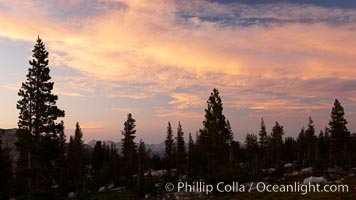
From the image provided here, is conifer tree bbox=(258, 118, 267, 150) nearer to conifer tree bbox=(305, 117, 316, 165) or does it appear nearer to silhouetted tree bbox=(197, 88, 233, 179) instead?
conifer tree bbox=(305, 117, 316, 165)

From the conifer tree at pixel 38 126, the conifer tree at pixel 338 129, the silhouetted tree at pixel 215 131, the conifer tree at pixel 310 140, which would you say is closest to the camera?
the conifer tree at pixel 38 126

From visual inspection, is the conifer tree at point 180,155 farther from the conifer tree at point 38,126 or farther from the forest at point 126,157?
the conifer tree at point 38,126

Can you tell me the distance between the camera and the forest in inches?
1398

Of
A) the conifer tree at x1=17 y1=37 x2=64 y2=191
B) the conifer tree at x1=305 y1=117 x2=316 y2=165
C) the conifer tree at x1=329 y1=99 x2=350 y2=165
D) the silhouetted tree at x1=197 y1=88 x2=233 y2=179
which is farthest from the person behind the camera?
the conifer tree at x1=305 y1=117 x2=316 y2=165

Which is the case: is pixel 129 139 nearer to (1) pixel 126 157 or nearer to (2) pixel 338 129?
(1) pixel 126 157

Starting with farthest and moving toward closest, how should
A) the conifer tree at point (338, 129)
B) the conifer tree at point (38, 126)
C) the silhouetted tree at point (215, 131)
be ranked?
the conifer tree at point (338, 129), the silhouetted tree at point (215, 131), the conifer tree at point (38, 126)

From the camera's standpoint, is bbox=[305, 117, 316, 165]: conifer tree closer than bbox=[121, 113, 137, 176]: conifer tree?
No

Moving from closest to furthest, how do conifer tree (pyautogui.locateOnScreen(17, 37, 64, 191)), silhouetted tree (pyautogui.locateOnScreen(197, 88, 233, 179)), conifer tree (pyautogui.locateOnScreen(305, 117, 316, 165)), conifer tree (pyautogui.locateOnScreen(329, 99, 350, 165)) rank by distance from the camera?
conifer tree (pyautogui.locateOnScreen(17, 37, 64, 191)), silhouetted tree (pyautogui.locateOnScreen(197, 88, 233, 179)), conifer tree (pyautogui.locateOnScreen(329, 99, 350, 165)), conifer tree (pyautogui.locateOnScreen(305, 117, 316, 165))

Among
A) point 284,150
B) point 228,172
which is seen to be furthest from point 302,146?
point 228,172

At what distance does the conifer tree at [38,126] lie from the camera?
34.9 m

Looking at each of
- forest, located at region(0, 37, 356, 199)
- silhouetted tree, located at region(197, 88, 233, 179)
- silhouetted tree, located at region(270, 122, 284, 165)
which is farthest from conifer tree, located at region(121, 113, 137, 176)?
silhouetted tree, located at region(270, 122, 284, 165)

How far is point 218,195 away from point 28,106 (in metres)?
22.2

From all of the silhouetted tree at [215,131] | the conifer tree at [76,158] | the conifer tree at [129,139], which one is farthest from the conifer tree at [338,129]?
the conifer tree at [76,158]

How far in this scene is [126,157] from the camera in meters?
83.2
